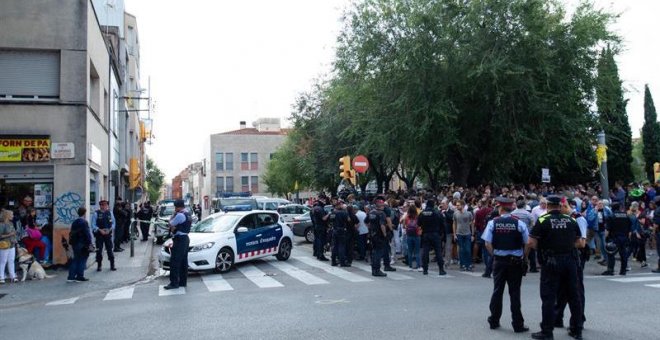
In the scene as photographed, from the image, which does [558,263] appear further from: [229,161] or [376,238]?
[229,161]

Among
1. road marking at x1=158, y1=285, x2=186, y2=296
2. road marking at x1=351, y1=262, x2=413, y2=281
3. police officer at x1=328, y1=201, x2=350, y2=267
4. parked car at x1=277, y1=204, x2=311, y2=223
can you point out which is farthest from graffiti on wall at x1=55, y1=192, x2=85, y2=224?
parked car at x1=277, y1=204, x2=311, y2=223

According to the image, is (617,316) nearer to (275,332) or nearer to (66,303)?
(275,332)

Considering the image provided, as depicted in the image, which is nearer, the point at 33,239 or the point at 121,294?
the point at 121,294

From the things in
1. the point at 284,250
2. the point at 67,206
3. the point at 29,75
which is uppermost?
the point at 29,75

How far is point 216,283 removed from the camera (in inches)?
499

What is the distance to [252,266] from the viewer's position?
52.1 ft

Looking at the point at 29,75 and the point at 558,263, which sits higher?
the point at 29,75

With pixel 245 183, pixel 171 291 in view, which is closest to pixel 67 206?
pixel 171 291

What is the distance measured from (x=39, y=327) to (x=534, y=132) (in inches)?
788

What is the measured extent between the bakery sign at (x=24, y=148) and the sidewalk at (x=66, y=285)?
10.0ft

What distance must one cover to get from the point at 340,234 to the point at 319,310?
663 cm

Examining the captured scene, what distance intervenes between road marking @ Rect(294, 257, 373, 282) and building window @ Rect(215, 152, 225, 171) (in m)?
63.1

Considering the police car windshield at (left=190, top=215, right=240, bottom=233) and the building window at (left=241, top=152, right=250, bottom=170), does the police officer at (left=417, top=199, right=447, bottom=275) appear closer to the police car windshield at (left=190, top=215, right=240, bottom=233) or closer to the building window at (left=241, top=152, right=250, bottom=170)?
the police car windshield at (left=190, top=215, right=240, bottom=233)

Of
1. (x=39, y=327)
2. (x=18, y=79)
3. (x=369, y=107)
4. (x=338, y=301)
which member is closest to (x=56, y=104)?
(x=18, y=79)
